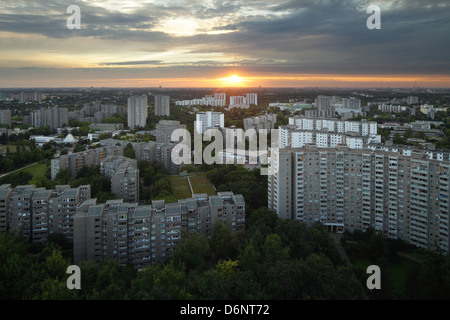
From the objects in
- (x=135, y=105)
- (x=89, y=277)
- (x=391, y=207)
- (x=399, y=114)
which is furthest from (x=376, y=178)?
(x=399, y=114)

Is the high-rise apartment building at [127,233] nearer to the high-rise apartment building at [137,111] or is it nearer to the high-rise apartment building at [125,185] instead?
the high-rise apartment building at [125,185]

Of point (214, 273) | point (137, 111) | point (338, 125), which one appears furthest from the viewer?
point (137, 111)

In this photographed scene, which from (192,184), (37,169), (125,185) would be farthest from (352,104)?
(125,185)

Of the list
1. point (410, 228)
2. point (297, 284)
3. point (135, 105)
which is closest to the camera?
point (297, 284)

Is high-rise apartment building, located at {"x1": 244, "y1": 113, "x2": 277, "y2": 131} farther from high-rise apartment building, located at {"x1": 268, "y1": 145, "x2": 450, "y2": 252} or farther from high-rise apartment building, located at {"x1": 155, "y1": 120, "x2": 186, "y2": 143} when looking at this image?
high-rise apartment building, located at {"x1": 268, "y1": 145, "x2": 450, "y2": 252}

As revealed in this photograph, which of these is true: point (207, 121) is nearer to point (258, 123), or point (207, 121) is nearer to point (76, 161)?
point (258, 123)

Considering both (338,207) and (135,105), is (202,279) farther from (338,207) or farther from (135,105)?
(135,105)

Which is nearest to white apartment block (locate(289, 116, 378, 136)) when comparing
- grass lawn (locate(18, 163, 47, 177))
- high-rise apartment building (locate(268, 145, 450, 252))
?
high-rise apartment building (locate(268, 145, 450, 252))
